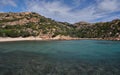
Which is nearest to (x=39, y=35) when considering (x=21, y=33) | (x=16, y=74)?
(x=21, y=33)

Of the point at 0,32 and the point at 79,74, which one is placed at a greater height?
the point at 0,32

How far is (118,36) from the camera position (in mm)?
186625

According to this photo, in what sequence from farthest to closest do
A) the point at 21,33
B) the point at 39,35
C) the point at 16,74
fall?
the point at 39,35 < the point at 21,33 < the point at 16,74

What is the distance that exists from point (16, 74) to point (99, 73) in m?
13.1

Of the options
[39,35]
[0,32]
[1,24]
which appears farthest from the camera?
[1,24]

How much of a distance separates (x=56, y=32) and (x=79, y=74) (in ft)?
574

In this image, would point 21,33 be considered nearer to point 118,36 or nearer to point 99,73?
point 118,36

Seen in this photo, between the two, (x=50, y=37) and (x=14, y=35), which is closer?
(x=14, y=35)

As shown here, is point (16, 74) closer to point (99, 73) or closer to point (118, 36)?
point (99, 73)

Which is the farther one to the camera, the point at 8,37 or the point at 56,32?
the point at 56,32

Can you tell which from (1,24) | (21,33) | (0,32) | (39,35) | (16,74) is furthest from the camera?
(1,24)

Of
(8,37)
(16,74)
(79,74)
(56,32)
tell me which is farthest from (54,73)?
(56,32)

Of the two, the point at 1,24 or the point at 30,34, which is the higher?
the point at 1,24

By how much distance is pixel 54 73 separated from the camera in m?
25.4
